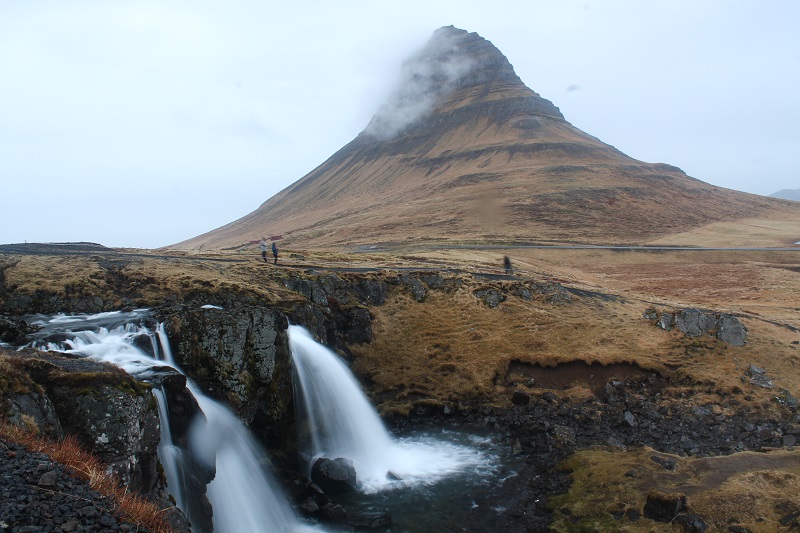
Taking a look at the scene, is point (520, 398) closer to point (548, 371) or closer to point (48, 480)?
point (548, 371)

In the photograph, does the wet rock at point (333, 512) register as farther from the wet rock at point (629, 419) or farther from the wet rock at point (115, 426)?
the wet rock at point (629, 419)

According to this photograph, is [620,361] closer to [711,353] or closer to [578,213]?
[711,353]

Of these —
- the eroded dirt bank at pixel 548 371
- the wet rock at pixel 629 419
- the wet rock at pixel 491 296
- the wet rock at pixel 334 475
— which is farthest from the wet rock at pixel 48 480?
the wet rock at pixel 491 296

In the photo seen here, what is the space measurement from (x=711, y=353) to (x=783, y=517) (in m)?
18.9

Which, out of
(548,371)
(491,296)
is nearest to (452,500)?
(548,371)

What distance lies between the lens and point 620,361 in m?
34.5

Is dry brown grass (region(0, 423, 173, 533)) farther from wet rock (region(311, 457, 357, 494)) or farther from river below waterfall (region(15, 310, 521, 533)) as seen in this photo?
wet rock (region(311, 457, 357, 494))

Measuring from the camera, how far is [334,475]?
23.7 m

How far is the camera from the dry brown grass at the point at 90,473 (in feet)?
32.9

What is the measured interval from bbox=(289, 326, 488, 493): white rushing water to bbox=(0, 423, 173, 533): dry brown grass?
14.5m

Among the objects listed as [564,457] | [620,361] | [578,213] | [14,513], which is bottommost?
[564,457]

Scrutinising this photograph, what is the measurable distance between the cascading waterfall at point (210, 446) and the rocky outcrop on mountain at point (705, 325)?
3091 centimetres

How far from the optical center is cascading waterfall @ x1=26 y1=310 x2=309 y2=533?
60.4ft

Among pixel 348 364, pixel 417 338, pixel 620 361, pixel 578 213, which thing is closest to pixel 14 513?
pixel 348 364
